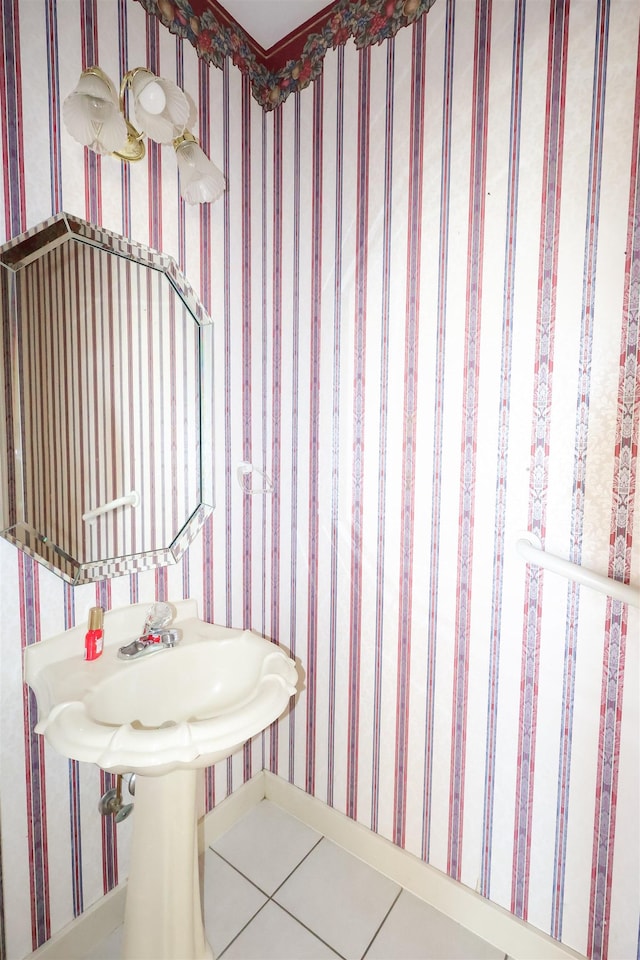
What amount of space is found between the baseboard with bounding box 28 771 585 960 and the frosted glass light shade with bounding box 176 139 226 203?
71.7 inches

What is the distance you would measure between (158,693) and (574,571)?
39.3 inches

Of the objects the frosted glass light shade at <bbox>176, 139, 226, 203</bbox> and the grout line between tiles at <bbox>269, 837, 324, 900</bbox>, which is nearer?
the frosted glass light shade at <bbox>176, 139, 226, 203</bbox>

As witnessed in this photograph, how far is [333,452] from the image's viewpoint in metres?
1.40

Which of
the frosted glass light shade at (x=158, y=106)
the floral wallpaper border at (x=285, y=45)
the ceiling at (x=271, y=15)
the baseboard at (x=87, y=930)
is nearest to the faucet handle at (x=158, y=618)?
the baseboard at (x=87, y=930)

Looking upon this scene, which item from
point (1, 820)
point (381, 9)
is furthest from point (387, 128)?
point (1, 820)

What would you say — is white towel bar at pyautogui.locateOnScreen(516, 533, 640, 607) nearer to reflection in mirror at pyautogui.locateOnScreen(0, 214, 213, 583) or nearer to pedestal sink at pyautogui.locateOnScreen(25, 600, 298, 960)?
pedestal sink at pyautogui.locateOnScreen(25, 600, 298, 960)

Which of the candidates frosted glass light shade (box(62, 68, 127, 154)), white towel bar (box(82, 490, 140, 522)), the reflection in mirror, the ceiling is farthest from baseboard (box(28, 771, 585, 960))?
the ceiling

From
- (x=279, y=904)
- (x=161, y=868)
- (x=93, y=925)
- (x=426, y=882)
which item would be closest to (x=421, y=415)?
(x=161, y=868)

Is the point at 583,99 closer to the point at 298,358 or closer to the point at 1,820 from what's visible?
the point at 298,358

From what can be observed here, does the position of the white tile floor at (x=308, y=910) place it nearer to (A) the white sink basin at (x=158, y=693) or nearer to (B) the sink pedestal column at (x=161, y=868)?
(B) the sink pedestal column at (x=161, y=868)

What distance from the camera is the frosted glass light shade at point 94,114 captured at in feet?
2.99

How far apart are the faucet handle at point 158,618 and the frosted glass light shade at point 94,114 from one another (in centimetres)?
107

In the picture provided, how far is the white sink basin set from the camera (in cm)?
80

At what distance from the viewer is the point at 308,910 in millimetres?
1279
